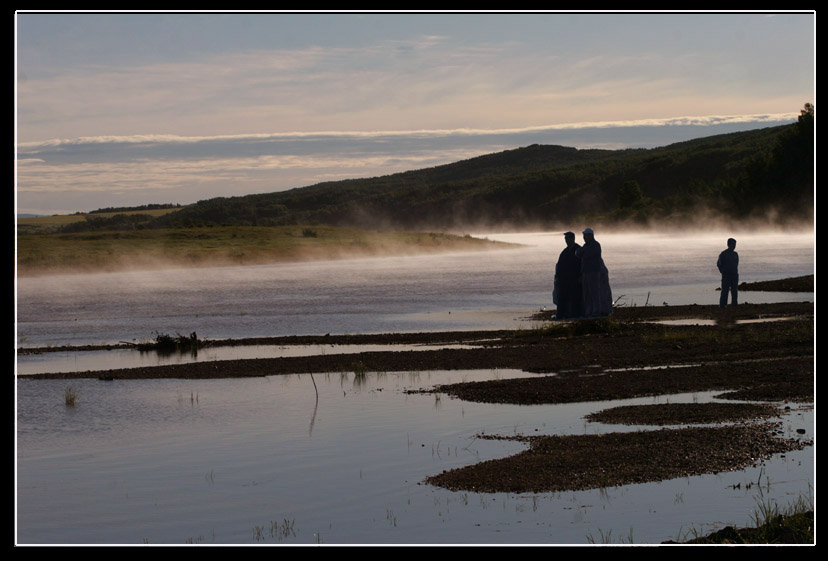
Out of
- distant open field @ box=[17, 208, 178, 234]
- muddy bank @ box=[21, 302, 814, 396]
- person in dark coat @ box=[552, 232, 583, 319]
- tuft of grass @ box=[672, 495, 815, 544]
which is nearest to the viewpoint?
tuft of grass @ box=[672, 495, 815, 544]

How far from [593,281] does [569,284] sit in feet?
2.69

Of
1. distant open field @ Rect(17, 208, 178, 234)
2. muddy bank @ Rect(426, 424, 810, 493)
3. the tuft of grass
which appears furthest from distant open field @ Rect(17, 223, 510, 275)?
the tuft of grass

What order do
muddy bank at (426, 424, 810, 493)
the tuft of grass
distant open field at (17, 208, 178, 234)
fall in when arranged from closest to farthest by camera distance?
the tuft of grass → muddy bank at (426, 424, 810, 493) → distant open field at (17, 208, 178, 234)

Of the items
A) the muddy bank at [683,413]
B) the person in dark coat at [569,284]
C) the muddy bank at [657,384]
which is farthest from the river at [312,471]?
the person in dark coat at [569,284]

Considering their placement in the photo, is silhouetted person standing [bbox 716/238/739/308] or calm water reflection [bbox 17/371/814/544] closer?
calm water reflection [bbox 17/371/814/544]

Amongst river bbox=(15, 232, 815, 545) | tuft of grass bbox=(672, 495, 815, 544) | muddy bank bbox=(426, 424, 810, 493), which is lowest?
river bbox=(15, 232, 815, 545)

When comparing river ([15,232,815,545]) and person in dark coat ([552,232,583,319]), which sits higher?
person in dark coat ([552,232,583,319])

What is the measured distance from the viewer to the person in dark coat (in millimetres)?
27469

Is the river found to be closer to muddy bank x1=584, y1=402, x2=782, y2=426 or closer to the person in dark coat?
muddy bank x1=584, y1=402, x2=782, y2=426

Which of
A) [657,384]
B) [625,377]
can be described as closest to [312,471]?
[657,384]

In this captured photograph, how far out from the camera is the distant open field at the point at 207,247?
6719 cm

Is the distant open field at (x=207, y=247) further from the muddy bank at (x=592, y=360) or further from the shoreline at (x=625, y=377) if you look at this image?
the muddy bank at (x=592, y=360)

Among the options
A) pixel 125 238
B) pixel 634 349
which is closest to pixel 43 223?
pixel 125 238

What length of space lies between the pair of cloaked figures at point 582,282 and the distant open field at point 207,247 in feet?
137
